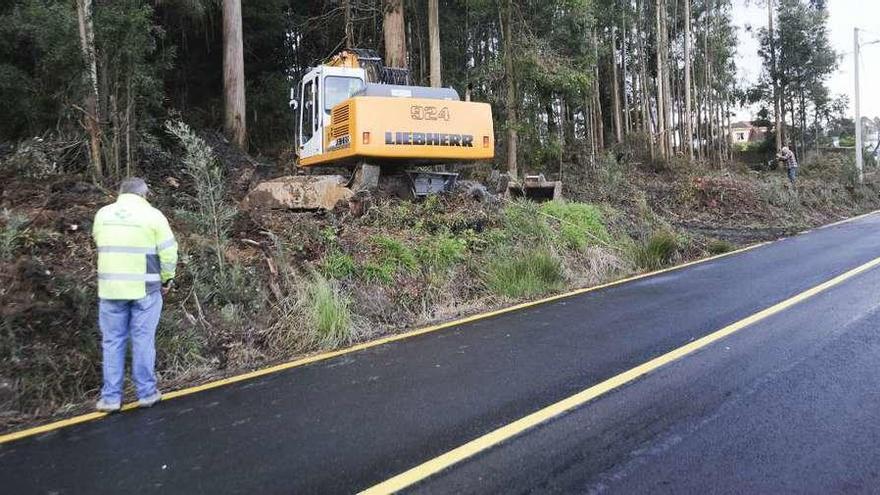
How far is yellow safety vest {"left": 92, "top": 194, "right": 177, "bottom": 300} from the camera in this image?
523cm

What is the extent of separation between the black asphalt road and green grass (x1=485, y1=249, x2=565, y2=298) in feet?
8.08

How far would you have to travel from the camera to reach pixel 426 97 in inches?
452

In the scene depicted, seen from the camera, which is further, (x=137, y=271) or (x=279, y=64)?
(x=279, y=64)

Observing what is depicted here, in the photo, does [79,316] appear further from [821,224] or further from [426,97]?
[821,224]

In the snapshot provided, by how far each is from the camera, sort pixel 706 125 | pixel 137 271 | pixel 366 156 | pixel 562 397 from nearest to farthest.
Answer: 1. pixel 562 397
2. pixel 137 271
3. pixel 366 156
4. pixel 706 125

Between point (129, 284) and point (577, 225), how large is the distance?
366 inches

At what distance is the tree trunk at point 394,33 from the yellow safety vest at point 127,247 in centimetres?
1182

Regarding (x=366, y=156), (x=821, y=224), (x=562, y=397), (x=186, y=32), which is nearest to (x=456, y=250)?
(x=366, y=156)

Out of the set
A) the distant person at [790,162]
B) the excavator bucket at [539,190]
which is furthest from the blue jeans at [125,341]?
the distant person at [790,162]

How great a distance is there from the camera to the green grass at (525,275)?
386 inches

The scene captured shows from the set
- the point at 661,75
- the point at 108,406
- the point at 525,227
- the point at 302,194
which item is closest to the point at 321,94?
the point at 302,194

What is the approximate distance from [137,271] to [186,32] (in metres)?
20.1

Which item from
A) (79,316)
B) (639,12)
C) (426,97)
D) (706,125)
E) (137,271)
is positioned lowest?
(79,316)

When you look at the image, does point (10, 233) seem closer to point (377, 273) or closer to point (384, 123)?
point (377, 273)
